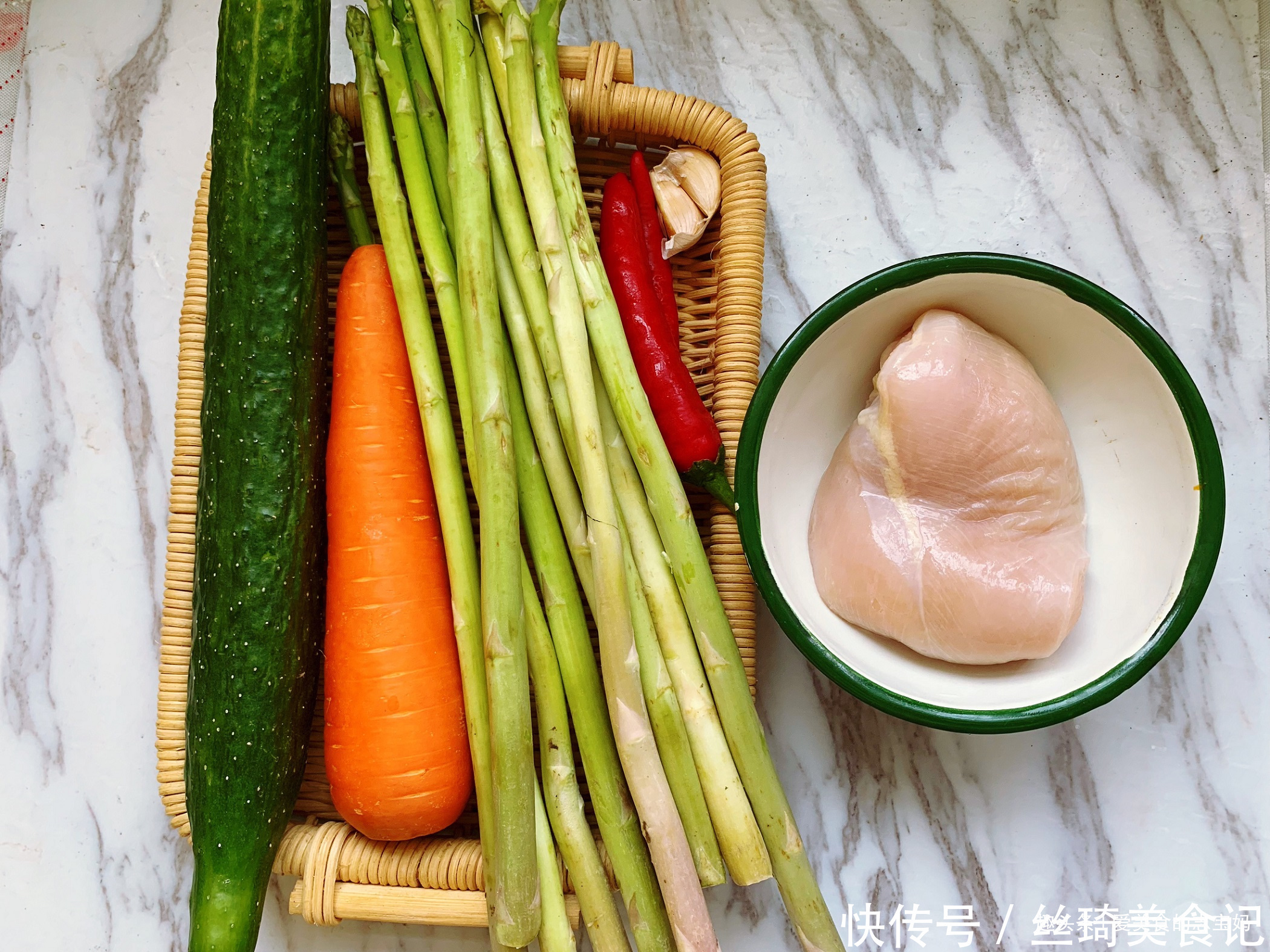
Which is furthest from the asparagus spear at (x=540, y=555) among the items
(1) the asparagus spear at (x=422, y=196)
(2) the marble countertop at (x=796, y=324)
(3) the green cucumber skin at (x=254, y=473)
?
(2) the marble countertop at (x=796, y=324)

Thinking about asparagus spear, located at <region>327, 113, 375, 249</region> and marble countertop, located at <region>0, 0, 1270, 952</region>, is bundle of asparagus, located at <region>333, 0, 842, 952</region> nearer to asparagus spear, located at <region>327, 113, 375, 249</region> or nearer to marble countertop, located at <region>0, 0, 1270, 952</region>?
asparagus spear, located at <region>327, 113, 375, 249</region>

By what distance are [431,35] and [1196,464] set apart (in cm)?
80

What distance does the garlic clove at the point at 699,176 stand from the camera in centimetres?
94

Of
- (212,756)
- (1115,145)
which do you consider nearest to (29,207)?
(212,756)

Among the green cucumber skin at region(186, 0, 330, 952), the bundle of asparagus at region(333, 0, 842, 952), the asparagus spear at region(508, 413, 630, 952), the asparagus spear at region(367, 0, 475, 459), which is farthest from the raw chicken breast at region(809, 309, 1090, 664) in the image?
the green cucumber skin at region(186, 0, 330, 952)

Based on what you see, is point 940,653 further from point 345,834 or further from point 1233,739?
point 345,834

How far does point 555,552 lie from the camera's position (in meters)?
0.84

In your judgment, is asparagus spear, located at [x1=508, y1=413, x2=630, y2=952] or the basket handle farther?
the basket handle

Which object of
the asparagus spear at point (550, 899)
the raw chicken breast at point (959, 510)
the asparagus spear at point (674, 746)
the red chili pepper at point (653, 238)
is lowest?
the asparagus spear at point (550, 899)

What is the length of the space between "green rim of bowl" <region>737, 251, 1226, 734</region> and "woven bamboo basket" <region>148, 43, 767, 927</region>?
0.21 feet

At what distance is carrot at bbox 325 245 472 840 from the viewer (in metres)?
0.84

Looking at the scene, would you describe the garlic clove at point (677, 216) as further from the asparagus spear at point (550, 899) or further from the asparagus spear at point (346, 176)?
the asparagus spear at point (550, 899)

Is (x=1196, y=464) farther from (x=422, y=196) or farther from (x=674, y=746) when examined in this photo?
(x=422, y=196)

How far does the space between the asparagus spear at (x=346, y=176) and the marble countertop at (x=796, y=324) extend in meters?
0.18
